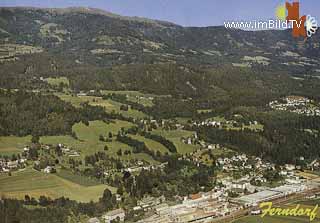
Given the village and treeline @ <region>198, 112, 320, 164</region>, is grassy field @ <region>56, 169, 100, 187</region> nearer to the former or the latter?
the village

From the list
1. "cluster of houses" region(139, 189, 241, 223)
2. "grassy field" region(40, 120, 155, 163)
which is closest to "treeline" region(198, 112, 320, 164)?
"grassy field" region(40, 120, 155, 163)

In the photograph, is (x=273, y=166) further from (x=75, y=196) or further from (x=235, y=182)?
(x=75, y=196)

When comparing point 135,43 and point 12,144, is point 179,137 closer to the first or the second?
point 12,144

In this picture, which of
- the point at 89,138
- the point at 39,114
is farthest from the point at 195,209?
the point at 39,114

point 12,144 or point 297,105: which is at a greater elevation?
point 12,144

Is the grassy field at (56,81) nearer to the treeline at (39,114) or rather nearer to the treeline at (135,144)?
the treeline at (39,114)

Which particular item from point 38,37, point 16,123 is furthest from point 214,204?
point 38,37

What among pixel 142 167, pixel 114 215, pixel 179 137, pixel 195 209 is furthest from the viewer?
pixel 179 137
